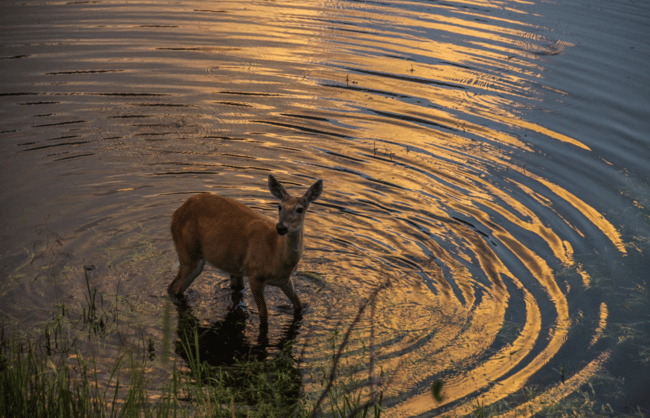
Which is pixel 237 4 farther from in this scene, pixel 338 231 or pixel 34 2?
pixel 338 231

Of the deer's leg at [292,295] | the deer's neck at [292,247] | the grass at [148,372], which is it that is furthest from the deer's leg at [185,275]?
the deer's neck at [292,247]

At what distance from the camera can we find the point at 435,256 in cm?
868

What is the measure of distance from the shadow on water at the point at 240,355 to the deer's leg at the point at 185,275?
116mm

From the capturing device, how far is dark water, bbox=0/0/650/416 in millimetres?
7164

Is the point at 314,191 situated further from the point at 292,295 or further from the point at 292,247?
the point at 292,295

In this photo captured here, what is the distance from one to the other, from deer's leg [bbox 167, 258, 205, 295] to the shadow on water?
116mm

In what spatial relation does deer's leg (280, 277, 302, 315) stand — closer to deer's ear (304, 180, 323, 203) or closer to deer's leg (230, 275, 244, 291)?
deer's leg (230, 275, 244, 291)

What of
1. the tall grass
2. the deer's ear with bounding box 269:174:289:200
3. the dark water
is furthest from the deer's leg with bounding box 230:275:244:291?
the deer's ear with bounding box 269:174:289:200

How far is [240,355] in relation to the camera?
6879mm

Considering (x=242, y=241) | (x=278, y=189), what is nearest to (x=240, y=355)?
(x=242, y=241)

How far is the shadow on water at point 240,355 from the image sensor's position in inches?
248

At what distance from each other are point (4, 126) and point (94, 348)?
627cm

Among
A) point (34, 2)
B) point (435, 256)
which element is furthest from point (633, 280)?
point (34, 2)

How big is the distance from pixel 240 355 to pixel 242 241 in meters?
1.15
